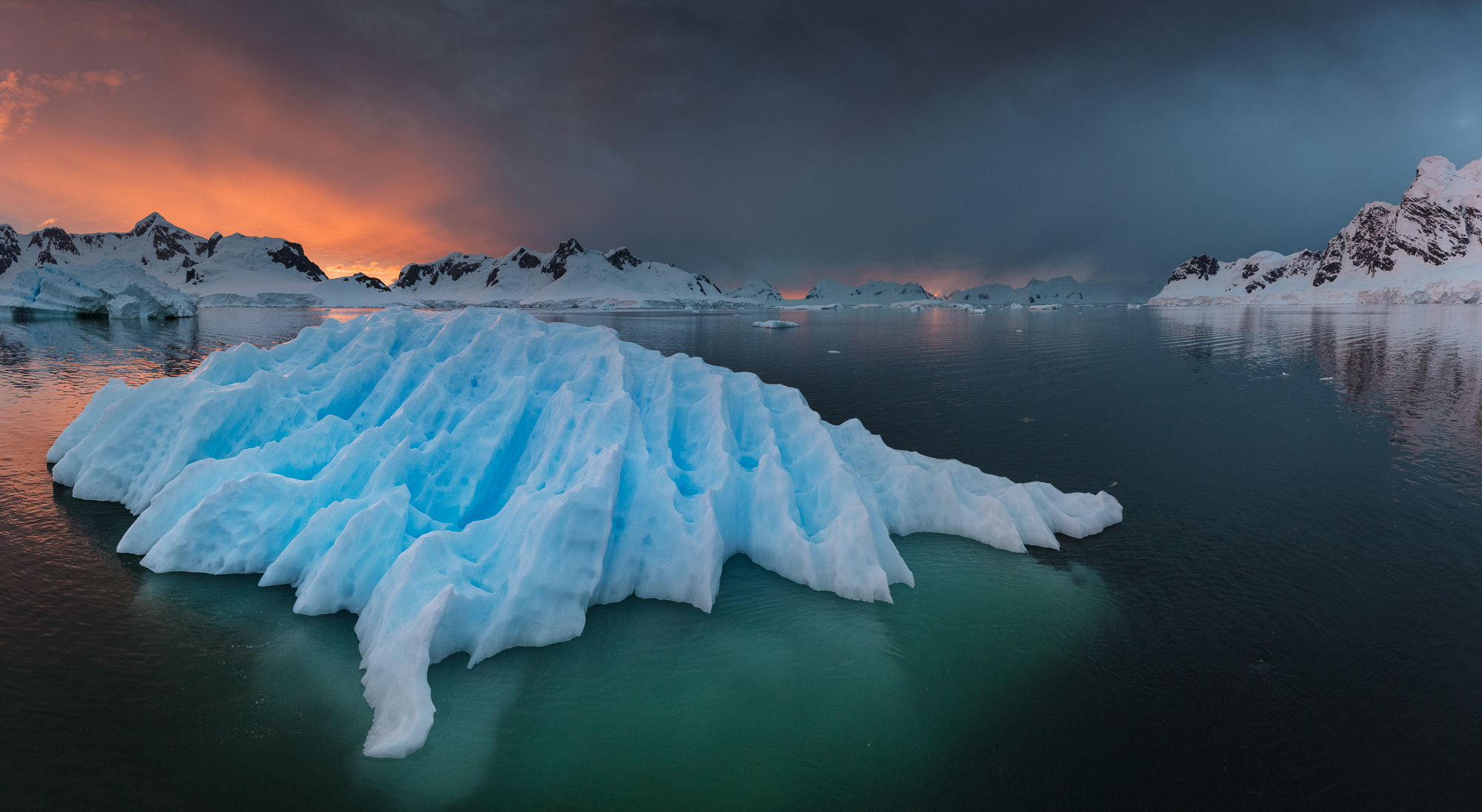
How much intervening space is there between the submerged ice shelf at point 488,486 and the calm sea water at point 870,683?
1.47ft

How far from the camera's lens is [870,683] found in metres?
7.46

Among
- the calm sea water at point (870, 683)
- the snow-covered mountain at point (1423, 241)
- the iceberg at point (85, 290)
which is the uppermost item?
the snow-covered mountain at point (1423, 241)

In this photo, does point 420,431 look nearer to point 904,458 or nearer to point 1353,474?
point 904,458

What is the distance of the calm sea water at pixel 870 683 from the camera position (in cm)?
595

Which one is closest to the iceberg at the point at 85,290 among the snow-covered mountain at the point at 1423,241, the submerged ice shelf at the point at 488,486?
the submerged ice shelf at the point at 488,486

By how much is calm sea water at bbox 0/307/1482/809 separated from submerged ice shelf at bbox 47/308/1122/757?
1.47 ft

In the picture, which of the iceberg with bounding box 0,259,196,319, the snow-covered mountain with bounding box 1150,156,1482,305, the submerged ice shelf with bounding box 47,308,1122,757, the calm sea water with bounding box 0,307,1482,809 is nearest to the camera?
the calm sea water with bounding box 0,307,1482,809

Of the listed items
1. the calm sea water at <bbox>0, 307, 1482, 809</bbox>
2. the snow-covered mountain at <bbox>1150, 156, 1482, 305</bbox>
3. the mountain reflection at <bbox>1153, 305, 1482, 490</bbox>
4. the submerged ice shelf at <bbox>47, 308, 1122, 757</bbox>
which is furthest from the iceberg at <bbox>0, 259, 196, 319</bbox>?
the snow-covered mountain at <bbox>1150, 156, 1482, 305</bbox>

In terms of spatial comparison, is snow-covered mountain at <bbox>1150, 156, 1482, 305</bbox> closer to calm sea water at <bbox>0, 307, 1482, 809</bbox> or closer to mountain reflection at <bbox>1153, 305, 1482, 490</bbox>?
mountain reflection at <bbox>1153, 305, 1482, 490</bbox>

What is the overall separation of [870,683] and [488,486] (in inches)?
300

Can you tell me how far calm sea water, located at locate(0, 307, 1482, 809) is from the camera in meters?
5.95

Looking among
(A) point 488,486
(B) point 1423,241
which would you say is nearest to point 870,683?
(A) point 488,486

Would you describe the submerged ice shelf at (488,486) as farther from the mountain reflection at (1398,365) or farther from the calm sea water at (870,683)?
the mountain reflection at (1398,365)

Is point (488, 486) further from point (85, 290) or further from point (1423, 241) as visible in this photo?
point (1423, 241)
